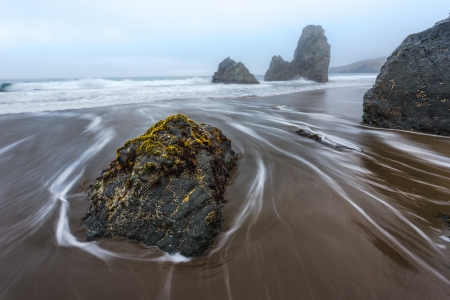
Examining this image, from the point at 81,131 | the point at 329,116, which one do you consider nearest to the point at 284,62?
the point at 329,116

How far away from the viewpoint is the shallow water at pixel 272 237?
5.84 ft

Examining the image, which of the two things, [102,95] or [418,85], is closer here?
[418,85]

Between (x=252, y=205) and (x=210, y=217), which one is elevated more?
(x=210, y=217)

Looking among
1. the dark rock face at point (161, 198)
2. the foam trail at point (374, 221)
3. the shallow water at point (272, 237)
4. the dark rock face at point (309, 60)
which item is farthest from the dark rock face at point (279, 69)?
the dark rock face at point (161, 198)

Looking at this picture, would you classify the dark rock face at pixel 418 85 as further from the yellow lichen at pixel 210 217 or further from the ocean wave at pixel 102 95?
the ocean wave at pixel 102 95

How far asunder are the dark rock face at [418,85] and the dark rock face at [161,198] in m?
6.73

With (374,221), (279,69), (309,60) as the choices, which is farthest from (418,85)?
(279,69)

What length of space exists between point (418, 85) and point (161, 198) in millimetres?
7688

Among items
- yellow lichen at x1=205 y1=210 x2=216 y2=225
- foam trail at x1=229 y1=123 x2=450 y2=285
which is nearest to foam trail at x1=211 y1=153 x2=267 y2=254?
yellow lichen at x1=205 y1=210 x2=216 y2=225

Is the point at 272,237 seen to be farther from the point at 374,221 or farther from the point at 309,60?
the point at 309,60

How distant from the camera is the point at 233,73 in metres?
57.1

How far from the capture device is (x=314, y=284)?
1781mm

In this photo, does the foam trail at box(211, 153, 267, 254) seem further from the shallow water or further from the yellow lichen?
the yellow lichen

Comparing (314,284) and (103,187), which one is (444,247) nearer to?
(314,284)
